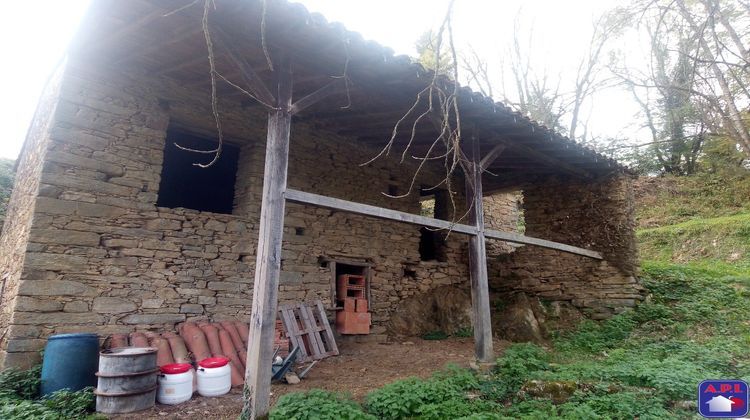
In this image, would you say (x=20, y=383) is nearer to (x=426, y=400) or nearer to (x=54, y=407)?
(x=54, y=407)

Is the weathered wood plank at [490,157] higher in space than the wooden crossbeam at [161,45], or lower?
lower

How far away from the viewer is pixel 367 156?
7.62m

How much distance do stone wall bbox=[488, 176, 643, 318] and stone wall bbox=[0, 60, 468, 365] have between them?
4.00 metres

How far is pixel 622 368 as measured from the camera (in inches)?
190

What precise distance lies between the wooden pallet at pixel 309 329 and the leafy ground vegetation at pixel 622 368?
183 centimetres

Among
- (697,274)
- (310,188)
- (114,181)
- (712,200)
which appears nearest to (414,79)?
(310,188)

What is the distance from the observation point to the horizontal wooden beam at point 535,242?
598cm

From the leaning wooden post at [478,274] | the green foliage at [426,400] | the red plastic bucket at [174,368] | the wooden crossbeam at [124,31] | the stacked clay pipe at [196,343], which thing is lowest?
the green foliage at [426,400]

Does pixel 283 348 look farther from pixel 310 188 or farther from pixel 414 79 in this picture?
pixel 414 79

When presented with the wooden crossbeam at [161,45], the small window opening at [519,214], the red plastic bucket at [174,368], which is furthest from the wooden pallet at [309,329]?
the small window opening at [519,214]

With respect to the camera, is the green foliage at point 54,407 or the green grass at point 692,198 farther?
the green grass at point 692,198

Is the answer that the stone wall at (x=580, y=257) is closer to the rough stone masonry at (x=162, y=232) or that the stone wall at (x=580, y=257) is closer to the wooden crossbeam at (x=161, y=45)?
the rough stone masonry at (x=162, y=232)

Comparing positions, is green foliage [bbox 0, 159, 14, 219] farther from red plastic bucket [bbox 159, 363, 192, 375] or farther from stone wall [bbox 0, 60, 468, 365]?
red plastic bucket [bbox 159, 363, 192, 375]

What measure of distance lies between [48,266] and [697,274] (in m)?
10.2
